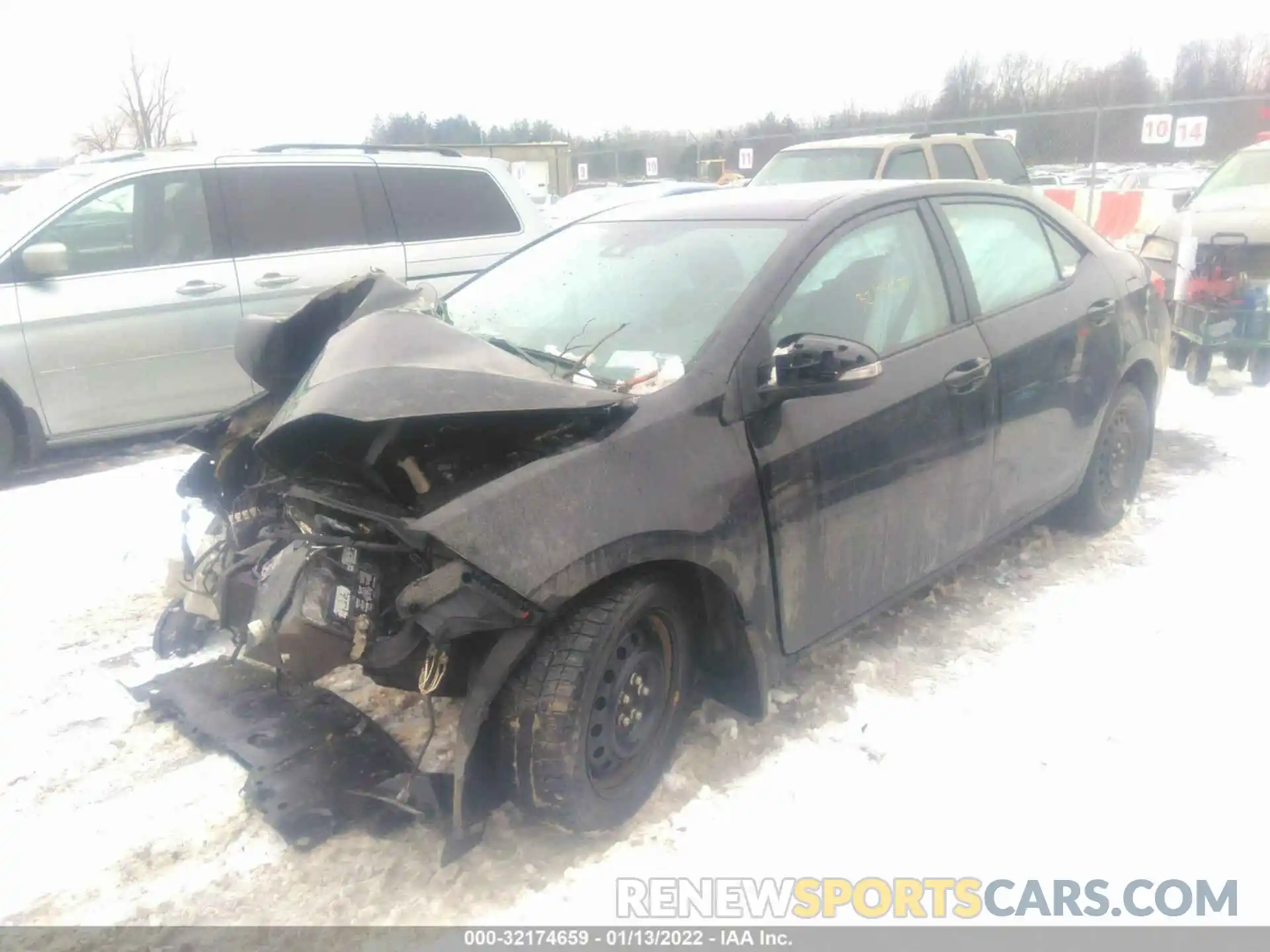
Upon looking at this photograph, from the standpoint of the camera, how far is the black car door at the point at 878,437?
295 cm

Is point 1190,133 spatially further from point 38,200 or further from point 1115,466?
point 38,200

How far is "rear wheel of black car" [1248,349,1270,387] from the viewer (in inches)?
312

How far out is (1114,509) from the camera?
15.6ft

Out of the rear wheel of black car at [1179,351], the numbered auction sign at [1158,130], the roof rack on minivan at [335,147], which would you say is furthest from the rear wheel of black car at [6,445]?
the numbered auction sign at [1158,130]

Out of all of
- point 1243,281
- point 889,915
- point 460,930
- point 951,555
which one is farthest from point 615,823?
point 1243,281

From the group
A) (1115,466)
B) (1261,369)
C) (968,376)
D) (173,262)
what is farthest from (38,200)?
(1261,369)

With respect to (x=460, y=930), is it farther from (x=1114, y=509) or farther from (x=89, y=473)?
(x=89, y=473)

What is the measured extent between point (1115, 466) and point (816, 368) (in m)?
2.76

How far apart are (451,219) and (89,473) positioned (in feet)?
10.5

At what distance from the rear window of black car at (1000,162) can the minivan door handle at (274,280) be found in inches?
330

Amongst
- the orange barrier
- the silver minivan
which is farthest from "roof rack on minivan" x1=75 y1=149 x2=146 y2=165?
the orange barrier

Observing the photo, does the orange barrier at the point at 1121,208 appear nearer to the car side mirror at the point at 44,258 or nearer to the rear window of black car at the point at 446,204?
the rear window of black car at the point at 446,204

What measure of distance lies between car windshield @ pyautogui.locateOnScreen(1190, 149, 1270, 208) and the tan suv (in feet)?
6.93

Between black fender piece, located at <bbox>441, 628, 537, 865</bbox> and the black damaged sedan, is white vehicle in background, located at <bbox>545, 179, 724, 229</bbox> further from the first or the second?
black fender piece, located at <bbox>441, 628, 537, 865</bbox>
